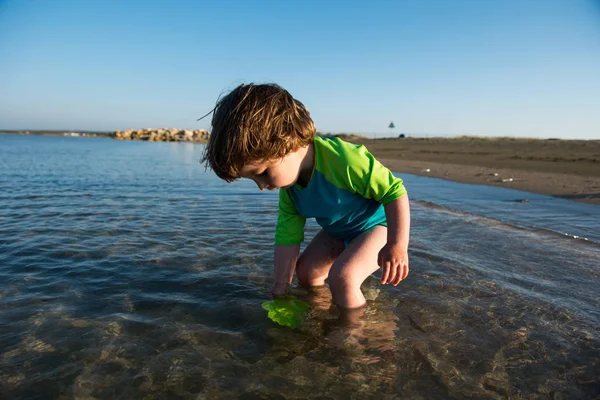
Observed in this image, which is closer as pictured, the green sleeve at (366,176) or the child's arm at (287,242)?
the green sleeve at (366,176)

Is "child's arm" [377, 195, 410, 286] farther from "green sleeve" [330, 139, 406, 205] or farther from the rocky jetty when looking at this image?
the rocky jetty

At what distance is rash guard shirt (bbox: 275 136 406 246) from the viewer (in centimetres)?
233

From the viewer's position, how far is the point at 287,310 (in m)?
2.36

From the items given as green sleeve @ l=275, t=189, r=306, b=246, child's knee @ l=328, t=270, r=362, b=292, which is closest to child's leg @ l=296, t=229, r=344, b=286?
green sleeve @ l=275, t=189, r=306, b=246

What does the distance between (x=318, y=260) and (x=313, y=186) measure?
0.68 metres

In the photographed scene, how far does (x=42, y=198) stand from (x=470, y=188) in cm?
789

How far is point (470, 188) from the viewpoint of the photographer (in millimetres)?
8531

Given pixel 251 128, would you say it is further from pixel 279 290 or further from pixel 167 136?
pixel 167 136

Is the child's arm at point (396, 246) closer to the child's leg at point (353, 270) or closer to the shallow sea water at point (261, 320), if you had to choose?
the child's leg at point (353, 270)

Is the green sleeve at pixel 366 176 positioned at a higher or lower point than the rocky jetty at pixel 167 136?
lower

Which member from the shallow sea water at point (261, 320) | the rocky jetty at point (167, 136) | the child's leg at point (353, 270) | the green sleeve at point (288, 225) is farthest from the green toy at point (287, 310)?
the rocky jetty at point (167, 136)

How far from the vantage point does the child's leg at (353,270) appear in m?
2.36

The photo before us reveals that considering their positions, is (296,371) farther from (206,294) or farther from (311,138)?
(311,138)

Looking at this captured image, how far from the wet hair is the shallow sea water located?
0.91 m
